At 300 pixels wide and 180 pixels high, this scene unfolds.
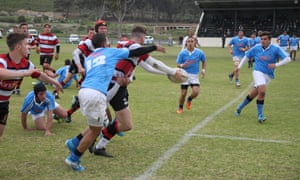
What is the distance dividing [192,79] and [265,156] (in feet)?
13.1

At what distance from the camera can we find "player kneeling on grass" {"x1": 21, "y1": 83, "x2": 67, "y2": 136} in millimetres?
6836

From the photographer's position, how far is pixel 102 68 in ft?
15.7

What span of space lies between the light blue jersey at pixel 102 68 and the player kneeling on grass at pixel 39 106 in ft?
7.39

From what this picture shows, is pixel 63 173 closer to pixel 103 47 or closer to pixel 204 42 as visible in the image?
pixel 103 47

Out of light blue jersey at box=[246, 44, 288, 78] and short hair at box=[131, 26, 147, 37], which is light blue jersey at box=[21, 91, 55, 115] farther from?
light blue jersey at box=[246, 44, 288, 78]

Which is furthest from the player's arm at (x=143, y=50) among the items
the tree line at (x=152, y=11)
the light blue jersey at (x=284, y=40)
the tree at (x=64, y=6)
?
the tree at (x=64, y=6)

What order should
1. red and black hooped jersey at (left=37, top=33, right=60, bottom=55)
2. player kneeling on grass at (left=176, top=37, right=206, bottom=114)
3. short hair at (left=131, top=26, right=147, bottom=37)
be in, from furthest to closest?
red and black hooped jersey at (left=37, top=33, right=60, bottom=55), player kneeling on grass at (left=176, top=37, right=206, bottom=114), short hair at (left=131, top=26, right=147, bottom=37)

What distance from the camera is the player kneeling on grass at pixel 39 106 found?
684 centimetres

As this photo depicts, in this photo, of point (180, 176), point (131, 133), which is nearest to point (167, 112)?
point (131, 133)

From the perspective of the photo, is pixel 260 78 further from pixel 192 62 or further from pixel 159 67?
pixel 159 67

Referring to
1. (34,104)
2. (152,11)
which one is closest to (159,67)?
(34,104)

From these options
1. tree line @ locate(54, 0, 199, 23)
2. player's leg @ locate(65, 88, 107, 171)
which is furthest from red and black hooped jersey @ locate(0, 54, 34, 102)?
tree line @ locate(54, 0, 199, 23)

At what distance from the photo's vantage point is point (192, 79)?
9.59 meters

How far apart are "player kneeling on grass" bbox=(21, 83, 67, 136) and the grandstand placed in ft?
144
